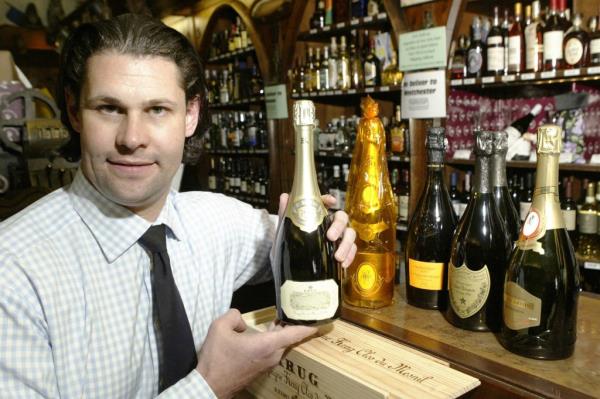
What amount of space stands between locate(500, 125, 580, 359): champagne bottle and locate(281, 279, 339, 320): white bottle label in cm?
29

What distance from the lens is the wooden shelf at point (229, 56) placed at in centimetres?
390

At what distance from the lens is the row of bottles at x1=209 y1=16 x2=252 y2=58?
406 centimetres

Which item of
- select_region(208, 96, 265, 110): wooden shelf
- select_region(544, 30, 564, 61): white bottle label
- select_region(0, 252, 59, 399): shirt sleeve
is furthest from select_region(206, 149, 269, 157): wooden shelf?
select_region(0, 252, 59, 399): shirt sleeve

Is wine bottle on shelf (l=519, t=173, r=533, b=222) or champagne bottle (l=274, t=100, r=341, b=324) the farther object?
wine bottle on shelf (l=519, t=173, r=533, b=222)

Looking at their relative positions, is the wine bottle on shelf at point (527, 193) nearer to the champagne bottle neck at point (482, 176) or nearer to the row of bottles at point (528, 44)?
the row of bottles at point (528, 44)

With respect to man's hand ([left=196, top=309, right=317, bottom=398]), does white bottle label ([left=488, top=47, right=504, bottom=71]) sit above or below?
above

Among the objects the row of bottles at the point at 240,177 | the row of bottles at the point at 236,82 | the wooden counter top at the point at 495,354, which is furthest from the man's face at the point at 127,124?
the row of bottles at the point at 236,82

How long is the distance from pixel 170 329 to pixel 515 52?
6.44ft

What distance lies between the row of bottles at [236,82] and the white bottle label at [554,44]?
2221 mm

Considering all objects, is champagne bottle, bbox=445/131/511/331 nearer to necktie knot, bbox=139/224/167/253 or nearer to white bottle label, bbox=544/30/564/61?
necktie knot, bbox=139/224/167/253

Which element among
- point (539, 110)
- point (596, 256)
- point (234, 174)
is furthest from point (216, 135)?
point (596, 256)

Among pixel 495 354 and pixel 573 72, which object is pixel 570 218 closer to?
pixel 573 72

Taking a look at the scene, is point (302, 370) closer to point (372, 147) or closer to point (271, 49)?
point (372, 147)

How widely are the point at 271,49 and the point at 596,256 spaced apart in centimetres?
238
